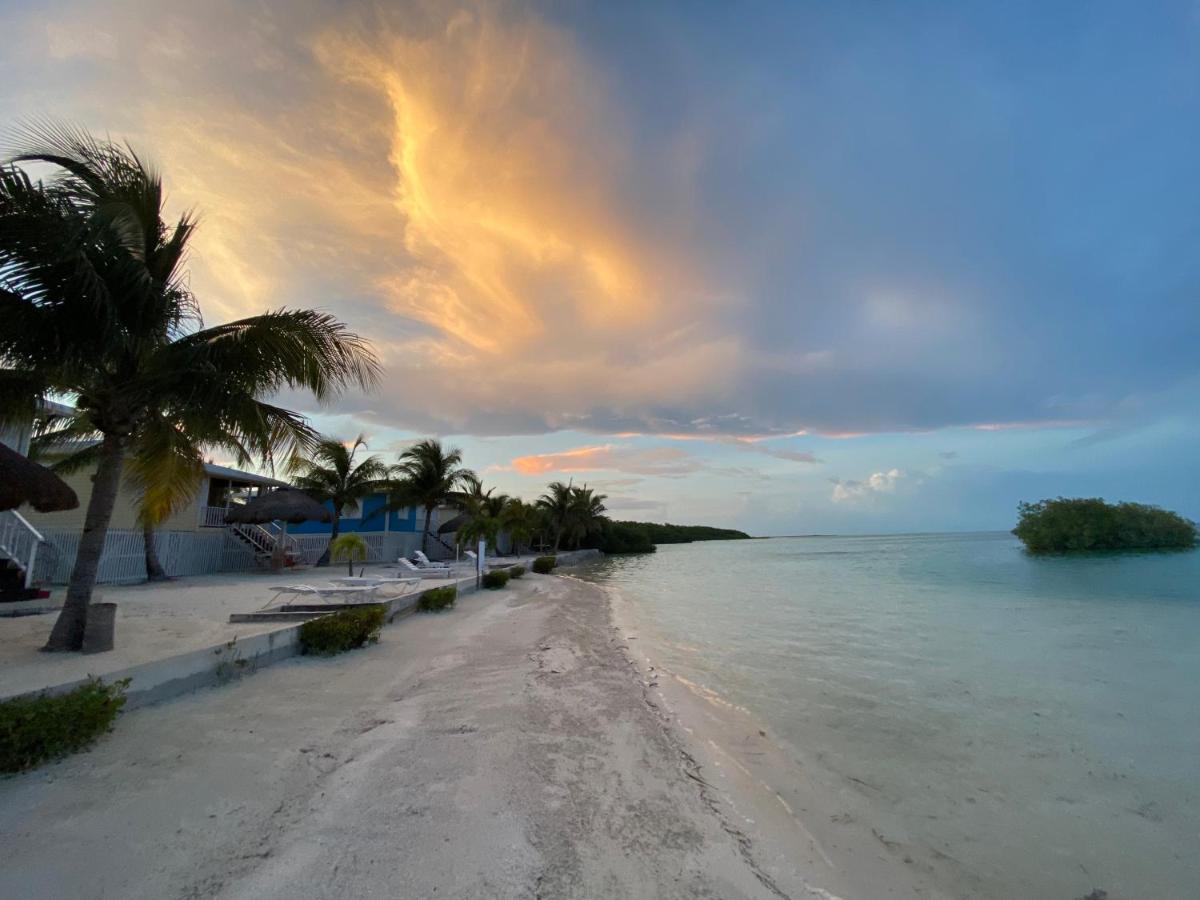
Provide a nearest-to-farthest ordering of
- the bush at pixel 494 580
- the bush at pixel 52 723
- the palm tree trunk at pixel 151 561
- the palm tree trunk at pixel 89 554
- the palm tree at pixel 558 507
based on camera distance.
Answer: the bush at pixel 52 723 < the palm tree trunk at pixel 89 554 < the palm tree trunk at pixel 151 561 < the bush at pixel 494 580 < the palm tree at pixel 558 507

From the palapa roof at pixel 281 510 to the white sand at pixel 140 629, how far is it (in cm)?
437

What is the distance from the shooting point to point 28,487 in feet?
19.4

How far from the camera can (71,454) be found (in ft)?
45.5

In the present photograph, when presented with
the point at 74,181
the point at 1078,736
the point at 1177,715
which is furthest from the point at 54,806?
the point at 1177,715

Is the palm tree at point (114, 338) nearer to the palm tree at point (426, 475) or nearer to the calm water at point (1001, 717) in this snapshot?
the calm water at point (1001, 717)

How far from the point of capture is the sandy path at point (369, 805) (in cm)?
276

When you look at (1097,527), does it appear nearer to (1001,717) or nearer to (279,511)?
(1001,717)

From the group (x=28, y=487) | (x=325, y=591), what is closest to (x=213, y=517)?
(x=325, y=591)

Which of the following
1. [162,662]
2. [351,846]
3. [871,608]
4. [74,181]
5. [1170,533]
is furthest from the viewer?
[1170,533]

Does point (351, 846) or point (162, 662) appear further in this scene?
point (162, 662)

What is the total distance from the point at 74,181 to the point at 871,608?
1989 cm

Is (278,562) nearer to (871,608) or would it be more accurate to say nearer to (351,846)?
(351,846)

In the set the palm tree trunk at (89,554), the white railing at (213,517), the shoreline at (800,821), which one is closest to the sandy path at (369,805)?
the shoreline at (800,821)

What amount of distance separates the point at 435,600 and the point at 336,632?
4915mm
